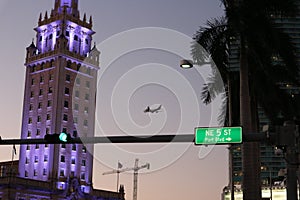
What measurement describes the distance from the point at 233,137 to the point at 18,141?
8388 mm

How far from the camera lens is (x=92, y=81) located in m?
132

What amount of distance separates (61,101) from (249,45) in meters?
99.3

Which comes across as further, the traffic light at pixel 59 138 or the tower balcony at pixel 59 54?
the tower balcony at pixel 59 54

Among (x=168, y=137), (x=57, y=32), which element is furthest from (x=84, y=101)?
(x=168, y=137)

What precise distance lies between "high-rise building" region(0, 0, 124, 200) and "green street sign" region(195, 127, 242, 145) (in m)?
92.0

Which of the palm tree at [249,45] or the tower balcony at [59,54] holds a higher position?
the tower balcony at [59,54]

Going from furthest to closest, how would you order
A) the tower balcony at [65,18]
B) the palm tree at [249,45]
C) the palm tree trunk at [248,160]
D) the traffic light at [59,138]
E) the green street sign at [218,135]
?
the tower balcony at [65,18], the palm tree at [249,45], the palm tree trunk at [248,160], the traffic light at [59,138], the green street sign at [218,135]

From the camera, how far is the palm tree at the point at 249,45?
76.0 ft

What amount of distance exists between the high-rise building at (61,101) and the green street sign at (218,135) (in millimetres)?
92042

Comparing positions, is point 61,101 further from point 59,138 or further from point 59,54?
point 59,138

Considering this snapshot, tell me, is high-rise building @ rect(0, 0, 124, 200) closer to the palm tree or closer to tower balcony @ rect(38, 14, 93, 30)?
tower balcony @ rect(38, 14, 93, 30)

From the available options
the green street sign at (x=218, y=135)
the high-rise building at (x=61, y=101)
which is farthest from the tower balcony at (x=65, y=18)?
the green street sign at (x=218, y=135)

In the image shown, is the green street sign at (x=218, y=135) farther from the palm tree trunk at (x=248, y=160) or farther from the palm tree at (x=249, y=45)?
the palm tree at (x=249, y=45)

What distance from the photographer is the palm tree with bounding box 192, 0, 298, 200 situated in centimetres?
2317
